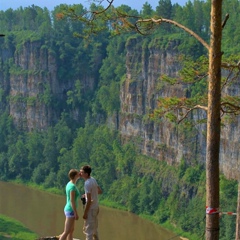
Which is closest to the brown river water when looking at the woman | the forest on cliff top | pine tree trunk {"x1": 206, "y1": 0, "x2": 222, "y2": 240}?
the forest on cliff top

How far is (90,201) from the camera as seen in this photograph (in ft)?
34.6

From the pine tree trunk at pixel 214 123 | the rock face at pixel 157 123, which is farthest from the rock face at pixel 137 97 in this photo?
the pine tree trunk at pixel 214 123

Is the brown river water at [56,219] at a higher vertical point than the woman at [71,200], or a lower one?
lower

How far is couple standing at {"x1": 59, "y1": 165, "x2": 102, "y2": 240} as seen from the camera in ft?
34.1

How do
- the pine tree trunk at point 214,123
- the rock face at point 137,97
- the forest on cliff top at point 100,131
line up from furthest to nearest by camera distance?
the rock face at point 137,97, the forest on cliff top at point 100,131, the pine tree trunk at point 214,123

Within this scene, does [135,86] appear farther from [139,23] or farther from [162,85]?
[139,23]

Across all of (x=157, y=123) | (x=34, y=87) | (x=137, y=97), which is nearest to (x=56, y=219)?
(x=157, y=123)

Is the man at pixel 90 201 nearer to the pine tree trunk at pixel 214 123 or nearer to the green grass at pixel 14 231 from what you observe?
the pine tree trunk at pixel 214 123

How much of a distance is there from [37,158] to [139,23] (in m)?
54.6

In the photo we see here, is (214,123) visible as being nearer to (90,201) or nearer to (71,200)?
(90,201)

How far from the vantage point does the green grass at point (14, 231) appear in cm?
3791

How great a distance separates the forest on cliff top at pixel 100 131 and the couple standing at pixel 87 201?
26.3m

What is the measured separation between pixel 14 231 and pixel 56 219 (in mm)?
Answer: 4916

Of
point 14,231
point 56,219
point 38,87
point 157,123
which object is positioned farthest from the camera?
point 38,87
